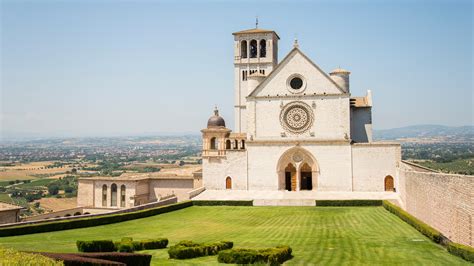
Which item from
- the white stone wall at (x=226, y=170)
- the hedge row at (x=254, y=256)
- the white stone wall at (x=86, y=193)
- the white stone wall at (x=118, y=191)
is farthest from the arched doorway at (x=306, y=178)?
the hedge row at (x=254, y=256)

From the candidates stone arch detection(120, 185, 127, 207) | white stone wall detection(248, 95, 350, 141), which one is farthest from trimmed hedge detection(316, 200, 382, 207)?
stone arch detection(120, 185, 127, 207)

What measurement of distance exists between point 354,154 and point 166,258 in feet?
98.9

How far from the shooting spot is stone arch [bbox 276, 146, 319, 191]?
47469mm

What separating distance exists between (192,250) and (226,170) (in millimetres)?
29216

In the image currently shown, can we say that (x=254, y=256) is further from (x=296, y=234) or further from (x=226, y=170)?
(x=226, y=170)

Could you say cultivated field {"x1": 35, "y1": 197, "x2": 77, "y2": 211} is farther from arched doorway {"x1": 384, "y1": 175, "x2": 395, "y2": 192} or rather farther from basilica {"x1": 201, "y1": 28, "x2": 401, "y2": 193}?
arched doorway {"x1": 384, "y1": 175, "x2": 395, "y2": 192}

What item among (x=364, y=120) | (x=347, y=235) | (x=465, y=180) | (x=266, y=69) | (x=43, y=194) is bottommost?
(x=43, y=194)

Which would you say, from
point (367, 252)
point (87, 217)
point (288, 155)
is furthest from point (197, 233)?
point (288, 155)

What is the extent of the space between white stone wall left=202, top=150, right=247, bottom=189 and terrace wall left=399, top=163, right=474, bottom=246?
65.1ft

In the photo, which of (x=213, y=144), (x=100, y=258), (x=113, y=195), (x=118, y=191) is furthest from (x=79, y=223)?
(x=213, y=144)

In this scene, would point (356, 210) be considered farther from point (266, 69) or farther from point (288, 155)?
point (266, 69)

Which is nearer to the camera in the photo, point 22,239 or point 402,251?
point 402,251

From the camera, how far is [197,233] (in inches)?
Answer: 1104

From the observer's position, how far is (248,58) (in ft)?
192
